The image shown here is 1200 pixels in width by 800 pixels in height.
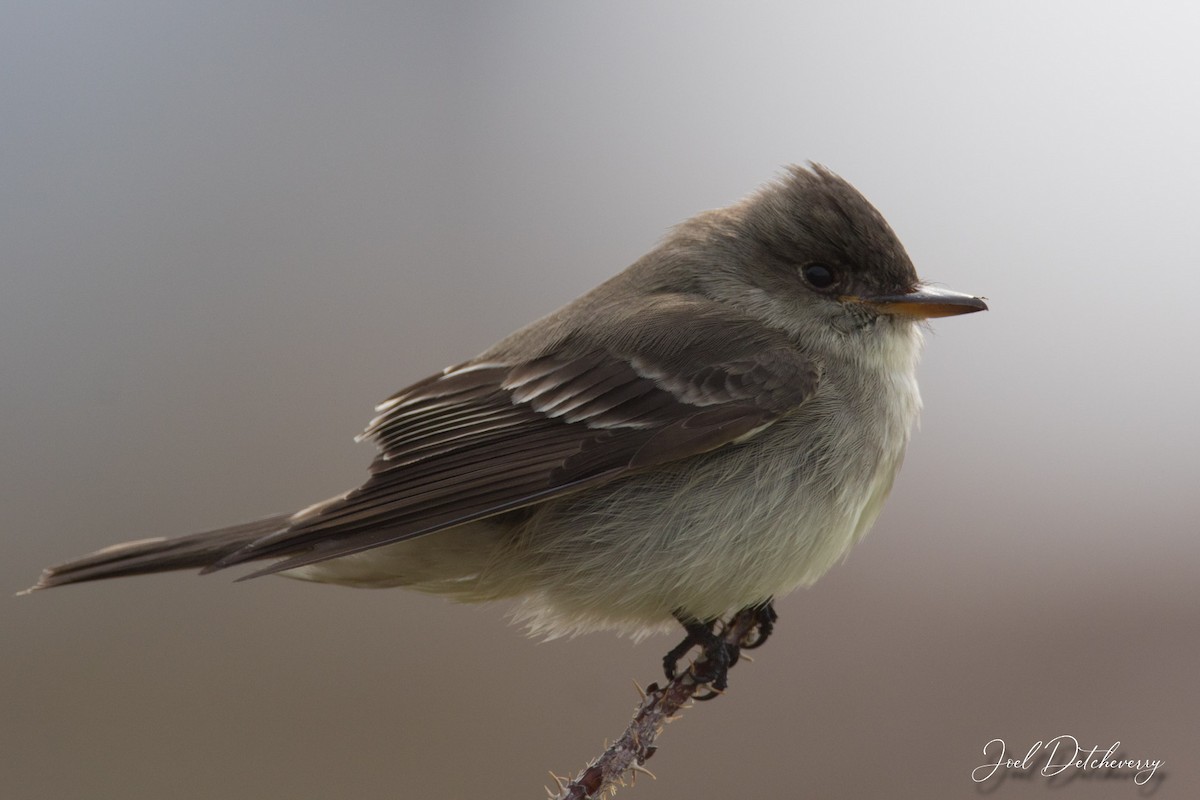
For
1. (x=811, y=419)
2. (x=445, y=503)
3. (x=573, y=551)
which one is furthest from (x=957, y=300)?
(x=445, y=503)

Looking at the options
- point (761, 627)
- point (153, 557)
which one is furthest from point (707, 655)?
point (153, 557)

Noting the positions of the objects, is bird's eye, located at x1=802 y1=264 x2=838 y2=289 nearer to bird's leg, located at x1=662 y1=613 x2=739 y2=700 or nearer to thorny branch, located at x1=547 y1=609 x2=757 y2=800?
bird's leg, located at x1=662 y1=613 x2=739 y2=700

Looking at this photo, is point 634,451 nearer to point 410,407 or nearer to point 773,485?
point 773,485

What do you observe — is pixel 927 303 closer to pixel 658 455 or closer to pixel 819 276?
pixel 819 276

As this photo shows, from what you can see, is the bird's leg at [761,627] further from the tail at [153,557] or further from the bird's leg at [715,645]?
the tail at [153,557]

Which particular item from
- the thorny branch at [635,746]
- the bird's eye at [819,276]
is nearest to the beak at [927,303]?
the bird's eye at [819,276]

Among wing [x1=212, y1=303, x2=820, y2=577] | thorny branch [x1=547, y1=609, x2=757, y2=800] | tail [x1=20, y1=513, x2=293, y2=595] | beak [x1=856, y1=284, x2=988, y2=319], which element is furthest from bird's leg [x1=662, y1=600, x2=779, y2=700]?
tail [x1=20, y1=513, x2=293, y2=595]
